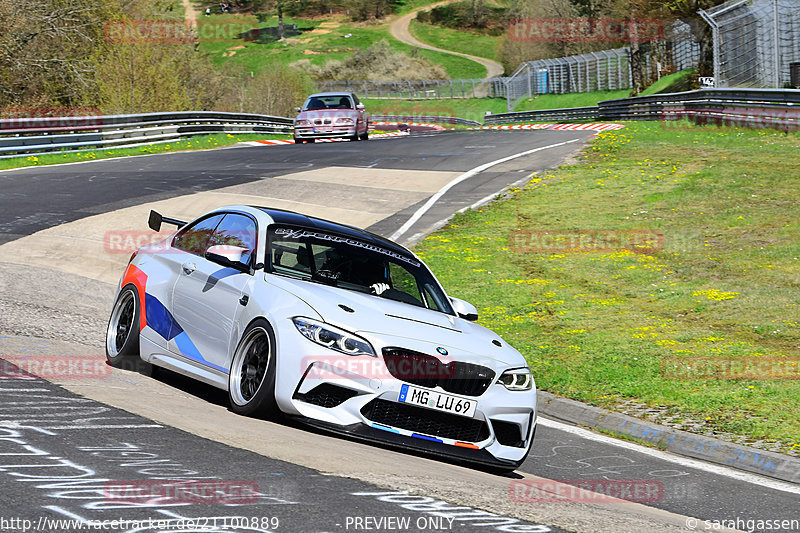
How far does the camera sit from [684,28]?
55938 mm

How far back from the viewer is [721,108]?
33625mm

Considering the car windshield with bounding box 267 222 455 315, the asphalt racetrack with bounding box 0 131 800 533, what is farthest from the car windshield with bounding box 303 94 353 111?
the car windshield with bounding box 267 222 455 315

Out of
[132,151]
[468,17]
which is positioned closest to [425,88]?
[468,17]

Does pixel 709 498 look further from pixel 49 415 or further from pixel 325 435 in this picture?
pixel 49 415

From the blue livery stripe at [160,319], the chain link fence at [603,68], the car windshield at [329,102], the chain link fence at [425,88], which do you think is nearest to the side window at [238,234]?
the blue livery stripe at [160,319]

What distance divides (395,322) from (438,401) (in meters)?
0.68

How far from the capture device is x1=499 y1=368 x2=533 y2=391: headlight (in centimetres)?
738

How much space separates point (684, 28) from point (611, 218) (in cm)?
4017

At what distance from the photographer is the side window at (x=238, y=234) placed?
817 centimetres

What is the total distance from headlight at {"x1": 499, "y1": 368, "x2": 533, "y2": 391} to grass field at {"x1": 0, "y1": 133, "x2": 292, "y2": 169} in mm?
22593

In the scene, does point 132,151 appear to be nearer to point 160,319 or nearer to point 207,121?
point 207,121

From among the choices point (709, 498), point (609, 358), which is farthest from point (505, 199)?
point (709, 498)

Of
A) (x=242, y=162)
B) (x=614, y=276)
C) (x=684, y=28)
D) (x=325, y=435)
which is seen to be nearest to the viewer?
(x=325, y=435)

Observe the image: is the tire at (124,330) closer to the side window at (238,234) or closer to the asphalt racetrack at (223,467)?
the asphalt racetrack at (223,467)
